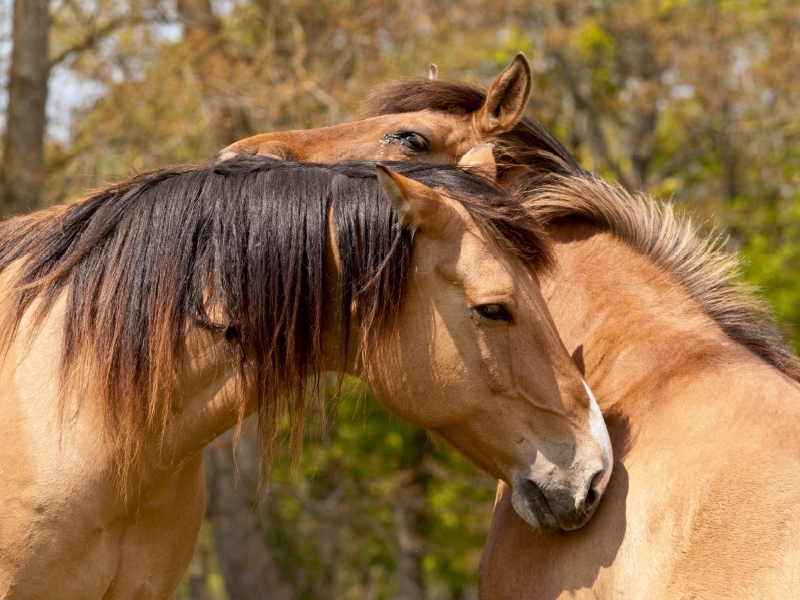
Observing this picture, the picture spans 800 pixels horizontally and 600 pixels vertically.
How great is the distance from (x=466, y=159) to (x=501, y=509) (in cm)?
138

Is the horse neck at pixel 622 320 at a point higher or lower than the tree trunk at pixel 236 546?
higher

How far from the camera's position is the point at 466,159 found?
11.1 ft

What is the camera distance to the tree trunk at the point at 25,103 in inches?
314

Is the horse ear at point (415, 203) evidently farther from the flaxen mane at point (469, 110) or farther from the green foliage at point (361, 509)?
the green foliage at point (361, 509)

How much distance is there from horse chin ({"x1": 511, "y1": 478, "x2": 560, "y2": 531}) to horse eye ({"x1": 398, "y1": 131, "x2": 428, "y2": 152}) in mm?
1907

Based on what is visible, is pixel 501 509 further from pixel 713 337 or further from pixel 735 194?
pixel 735 194

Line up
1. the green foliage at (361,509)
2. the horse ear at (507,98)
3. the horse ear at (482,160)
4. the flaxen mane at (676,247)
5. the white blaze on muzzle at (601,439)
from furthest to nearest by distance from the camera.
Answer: the green foliage at (361,509)
the horse ear at (507,98)
the horse ear at (482,160)
the flaxen mane at (676,247)
the white blaze on muzzle at (601,439)

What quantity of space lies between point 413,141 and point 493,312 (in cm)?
165

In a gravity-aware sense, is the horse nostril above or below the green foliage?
above

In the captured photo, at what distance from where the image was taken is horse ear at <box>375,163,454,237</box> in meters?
2.49

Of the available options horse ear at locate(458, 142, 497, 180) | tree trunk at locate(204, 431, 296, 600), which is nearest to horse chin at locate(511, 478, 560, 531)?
horse ear at locate(458, 142, 497, 180)

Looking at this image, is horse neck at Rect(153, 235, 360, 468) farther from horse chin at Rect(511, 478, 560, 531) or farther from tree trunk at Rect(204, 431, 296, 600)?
tree trunk at Rect(204, 431, 296, 600)

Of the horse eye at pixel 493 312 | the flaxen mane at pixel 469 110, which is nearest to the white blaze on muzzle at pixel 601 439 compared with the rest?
the horse eye at pixel 493 312

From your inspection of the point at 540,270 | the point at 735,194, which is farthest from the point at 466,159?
the point at 735,194
